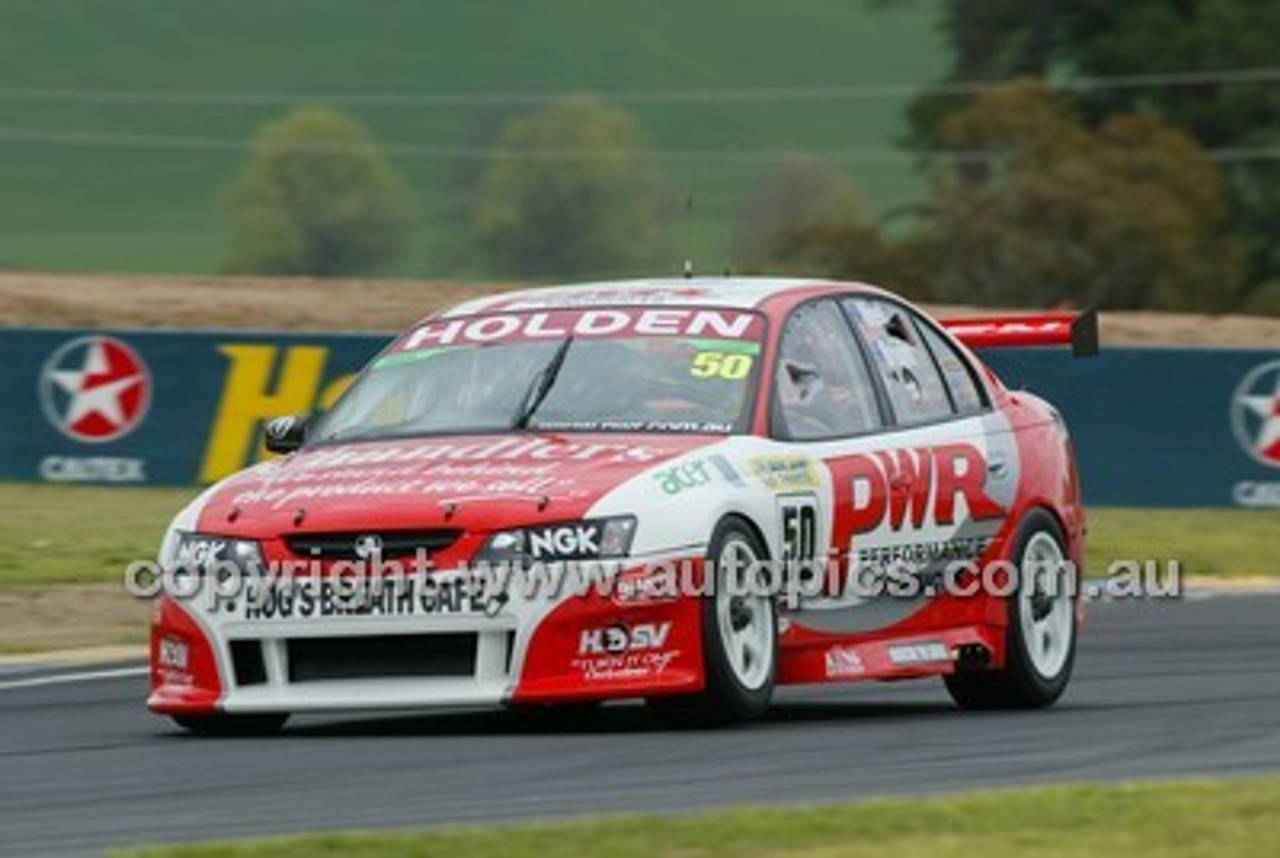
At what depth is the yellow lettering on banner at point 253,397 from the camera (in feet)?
79.4

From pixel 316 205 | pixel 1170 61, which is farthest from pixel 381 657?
pixel 316 205

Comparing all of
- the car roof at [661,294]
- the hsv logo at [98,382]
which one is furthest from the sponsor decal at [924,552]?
the hsv logo at [98,382]

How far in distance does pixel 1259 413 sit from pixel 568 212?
265 feet

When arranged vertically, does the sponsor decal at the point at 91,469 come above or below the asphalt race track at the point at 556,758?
above

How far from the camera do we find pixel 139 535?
20.8m

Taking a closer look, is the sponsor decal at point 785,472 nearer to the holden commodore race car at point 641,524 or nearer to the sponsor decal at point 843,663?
the holden commodore race car at point 641,524

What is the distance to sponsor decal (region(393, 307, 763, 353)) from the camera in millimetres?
11938

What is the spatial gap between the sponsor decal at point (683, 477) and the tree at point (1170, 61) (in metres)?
46.6

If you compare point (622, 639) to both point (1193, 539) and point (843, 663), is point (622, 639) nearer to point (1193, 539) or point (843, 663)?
point (843, 663)

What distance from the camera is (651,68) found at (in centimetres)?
14725

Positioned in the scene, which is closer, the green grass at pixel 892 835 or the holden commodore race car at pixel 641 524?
the green grass at pixel 892 835

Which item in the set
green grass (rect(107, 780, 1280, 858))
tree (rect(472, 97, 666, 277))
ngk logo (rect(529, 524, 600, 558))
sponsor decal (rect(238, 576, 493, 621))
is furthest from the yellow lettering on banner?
tree (rect(472, 97, 666, 277))

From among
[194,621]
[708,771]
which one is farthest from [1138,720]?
[194,621]

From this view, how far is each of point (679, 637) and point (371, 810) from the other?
1.88 metres
